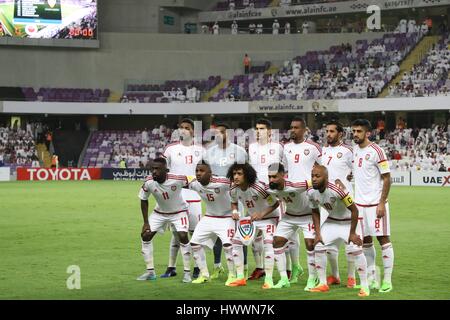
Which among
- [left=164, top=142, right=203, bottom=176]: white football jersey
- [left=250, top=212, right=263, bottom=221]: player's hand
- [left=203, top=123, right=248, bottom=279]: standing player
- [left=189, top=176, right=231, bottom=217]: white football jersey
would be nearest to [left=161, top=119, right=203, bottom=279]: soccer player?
[left=164, top=142, right=203, bottom=176]: white football jersey

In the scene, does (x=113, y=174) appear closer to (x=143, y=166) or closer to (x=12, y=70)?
(x=143, y=166)

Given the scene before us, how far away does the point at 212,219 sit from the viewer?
1235cm

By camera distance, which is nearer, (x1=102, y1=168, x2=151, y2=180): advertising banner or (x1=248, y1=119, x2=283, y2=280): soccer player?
(x1=248, y1=119, x2=283, y2=280): soccer player

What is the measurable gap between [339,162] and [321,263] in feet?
5.77

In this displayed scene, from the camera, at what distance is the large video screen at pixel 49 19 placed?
56344 mm

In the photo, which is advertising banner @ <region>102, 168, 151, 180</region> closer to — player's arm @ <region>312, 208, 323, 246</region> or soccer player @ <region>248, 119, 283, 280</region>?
soccer player @ <region>248, 119, 283, 280</region>

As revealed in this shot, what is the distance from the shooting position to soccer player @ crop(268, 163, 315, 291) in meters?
11.8

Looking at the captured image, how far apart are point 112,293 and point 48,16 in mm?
49456

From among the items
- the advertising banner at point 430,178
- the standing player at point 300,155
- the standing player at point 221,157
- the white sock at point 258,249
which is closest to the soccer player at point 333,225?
the standing player at point 300,155

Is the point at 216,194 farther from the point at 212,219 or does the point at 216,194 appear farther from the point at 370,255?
the point at 370,255

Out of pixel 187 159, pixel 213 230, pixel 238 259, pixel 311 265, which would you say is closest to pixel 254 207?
pixel 213 230

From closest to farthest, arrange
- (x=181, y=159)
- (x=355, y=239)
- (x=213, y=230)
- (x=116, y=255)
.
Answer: (x=355, y=239) < (x=213, y=230) < (x=181, y=159) < (x=116, y=255)

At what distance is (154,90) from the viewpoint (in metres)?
61.5

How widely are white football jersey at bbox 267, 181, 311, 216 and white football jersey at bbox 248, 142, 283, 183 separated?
1.66m
